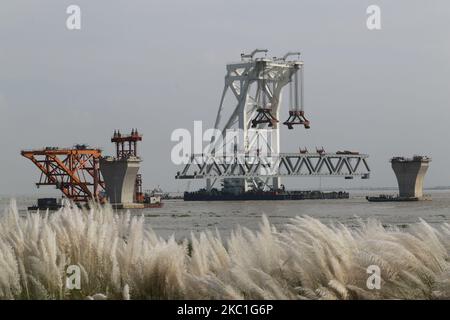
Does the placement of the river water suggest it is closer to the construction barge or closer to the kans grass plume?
the kans grass plume

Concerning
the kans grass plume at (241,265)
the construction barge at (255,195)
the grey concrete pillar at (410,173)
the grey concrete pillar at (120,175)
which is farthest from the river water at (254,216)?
the construction barge at (255,195)

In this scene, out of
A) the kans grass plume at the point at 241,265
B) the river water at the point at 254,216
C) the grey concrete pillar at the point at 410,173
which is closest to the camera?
the kans grass plume at the point at 241,265

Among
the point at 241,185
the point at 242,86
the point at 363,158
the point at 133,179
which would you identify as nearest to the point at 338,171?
the point at 363,158

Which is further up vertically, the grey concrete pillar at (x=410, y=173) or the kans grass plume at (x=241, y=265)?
the kans grass plume at (x=241, y=265)

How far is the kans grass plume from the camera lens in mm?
8500

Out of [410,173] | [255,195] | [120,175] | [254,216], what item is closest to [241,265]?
[254,216]

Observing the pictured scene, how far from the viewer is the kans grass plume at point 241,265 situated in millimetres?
8500

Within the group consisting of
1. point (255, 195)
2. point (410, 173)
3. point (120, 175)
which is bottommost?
point (255, 195)

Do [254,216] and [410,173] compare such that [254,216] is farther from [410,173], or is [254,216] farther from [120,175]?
[410,173]

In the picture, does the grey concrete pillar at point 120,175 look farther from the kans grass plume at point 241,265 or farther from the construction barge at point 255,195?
the kans grass plume at point 241,265

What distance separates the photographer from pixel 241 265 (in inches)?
342
